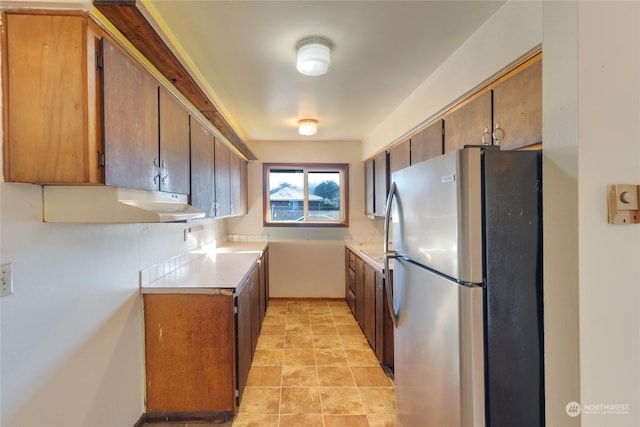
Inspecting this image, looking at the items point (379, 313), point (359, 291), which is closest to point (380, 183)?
point (359, 291)

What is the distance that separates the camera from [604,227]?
964 millimetres

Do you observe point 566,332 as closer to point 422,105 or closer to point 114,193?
point 114,193

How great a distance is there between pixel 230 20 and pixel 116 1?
2.37 feet

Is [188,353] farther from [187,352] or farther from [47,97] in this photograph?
[47,97]

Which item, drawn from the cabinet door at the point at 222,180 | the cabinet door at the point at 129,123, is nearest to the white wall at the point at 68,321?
the cabinet door at the point at 129,123

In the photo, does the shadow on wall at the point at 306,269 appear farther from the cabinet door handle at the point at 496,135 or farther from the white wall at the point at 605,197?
the white wall at the point at 605,197

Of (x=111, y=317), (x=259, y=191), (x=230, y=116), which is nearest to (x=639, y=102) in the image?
(x=111, y=317)

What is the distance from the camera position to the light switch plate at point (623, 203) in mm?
946

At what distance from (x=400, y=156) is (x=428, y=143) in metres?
0.68

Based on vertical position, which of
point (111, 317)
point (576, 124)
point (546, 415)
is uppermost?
point (576, 124)

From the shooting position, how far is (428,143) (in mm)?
2371

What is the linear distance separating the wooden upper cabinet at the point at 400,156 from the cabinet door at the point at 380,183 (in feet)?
0.64

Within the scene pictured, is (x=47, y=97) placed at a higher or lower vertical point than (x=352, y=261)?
higher

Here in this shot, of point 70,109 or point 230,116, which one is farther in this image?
point 230,116
